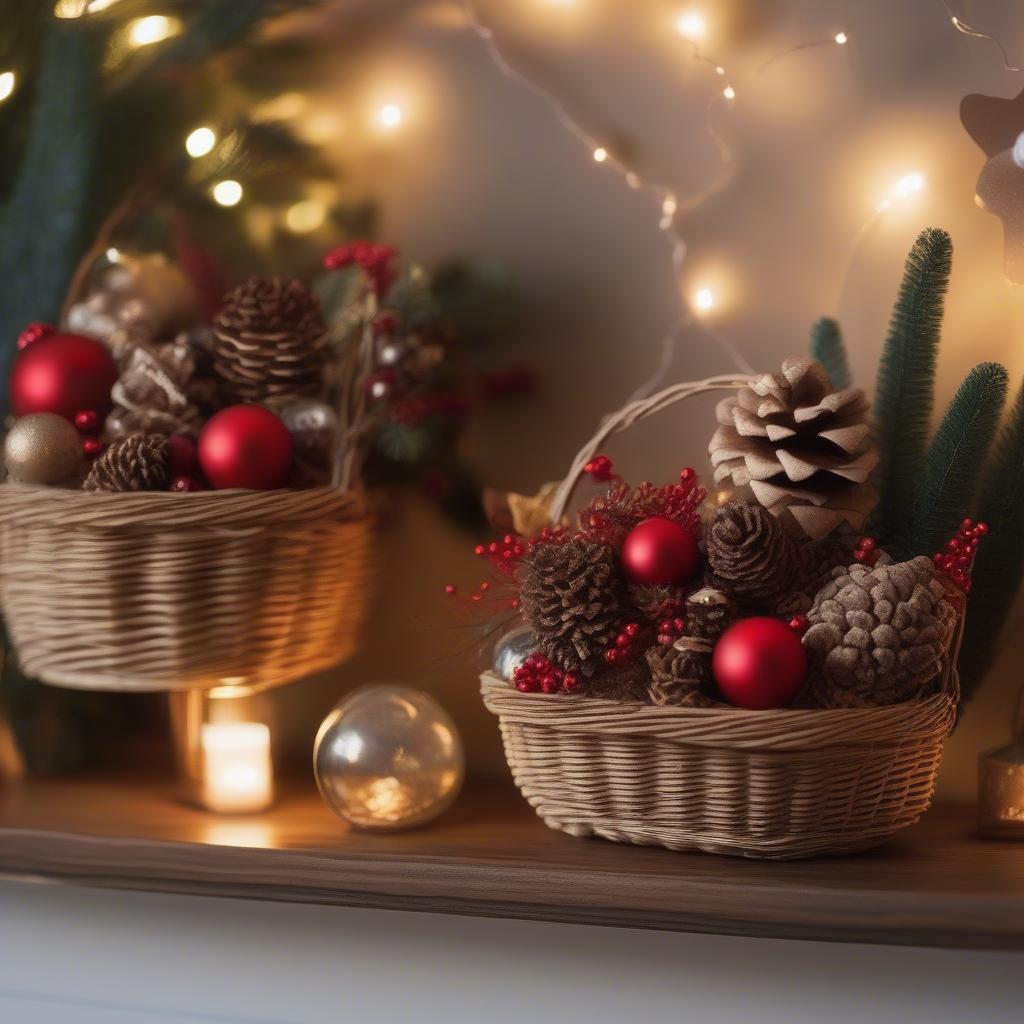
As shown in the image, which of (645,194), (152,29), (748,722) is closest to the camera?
(748,722)

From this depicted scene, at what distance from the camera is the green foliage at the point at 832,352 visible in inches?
41.3

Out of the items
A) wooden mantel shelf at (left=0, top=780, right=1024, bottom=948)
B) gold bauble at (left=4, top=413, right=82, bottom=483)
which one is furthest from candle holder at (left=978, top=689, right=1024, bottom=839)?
gold bauble at (left=4, top=413, right=82, bottom=483)

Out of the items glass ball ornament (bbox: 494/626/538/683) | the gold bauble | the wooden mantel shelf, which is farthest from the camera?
the gold bauble

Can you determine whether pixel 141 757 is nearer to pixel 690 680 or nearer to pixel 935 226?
pixel 690 680

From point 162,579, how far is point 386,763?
0.24m

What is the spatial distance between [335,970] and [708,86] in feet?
2.69

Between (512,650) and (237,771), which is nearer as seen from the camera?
(512,650)

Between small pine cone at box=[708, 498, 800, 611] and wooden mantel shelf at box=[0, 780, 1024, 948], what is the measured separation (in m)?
0.19

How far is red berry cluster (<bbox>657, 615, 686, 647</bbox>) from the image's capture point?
2.80 ft

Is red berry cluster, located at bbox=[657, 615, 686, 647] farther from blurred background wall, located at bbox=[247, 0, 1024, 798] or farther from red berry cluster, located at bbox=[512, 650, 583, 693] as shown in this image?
blurred background wall, located at bbox=[247, 0, 1024, 798]

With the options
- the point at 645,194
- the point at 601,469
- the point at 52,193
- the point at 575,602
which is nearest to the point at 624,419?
the point at 601,469

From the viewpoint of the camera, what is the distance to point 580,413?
3.88ft

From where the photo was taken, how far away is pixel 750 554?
841 millimetres

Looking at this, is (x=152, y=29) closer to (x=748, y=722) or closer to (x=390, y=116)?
(x=390, y=116)
